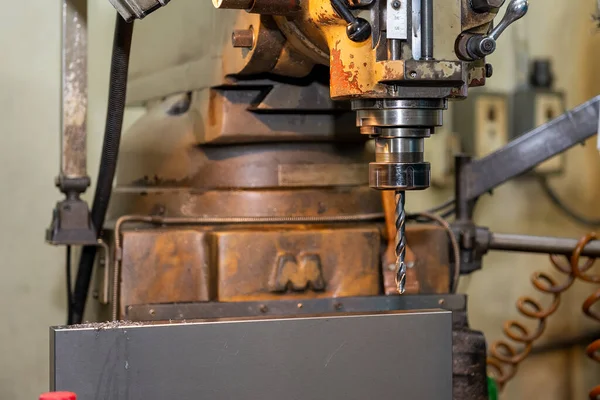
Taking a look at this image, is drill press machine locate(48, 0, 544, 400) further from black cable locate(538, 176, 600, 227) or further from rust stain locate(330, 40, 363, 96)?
black cable locate(538, 176, 600, 227)

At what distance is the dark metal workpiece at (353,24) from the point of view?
2.71 ft

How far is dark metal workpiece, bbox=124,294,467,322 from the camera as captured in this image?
3.34ft

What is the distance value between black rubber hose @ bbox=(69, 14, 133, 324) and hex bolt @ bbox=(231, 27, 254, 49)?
0.14m

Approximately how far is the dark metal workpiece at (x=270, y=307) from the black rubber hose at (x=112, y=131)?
194mm

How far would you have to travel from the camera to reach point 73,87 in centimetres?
118

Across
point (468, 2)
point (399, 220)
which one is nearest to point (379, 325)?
point (399, 220)

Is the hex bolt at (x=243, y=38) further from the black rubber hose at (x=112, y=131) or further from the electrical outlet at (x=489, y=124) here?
the electrical outlet at (x=489, y=124)

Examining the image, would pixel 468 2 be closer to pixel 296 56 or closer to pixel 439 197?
pixel 296 56

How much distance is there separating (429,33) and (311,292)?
38 cm

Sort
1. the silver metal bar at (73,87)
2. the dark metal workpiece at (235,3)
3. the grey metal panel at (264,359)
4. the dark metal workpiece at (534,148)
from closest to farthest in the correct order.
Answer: the grey metal panel at (264,359) < the dark metal workpiece at (235,3) < the silver metal bar at (73,87) < the dark metal workpiece at (534,148)

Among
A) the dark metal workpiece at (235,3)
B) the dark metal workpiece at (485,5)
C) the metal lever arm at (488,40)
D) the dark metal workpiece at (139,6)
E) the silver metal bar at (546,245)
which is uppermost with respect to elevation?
the dark metal workpiece at (139,6)

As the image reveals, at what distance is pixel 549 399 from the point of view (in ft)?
6.51

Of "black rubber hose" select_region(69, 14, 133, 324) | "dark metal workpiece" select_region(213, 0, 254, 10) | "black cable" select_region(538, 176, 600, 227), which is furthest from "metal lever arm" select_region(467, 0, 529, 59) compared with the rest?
"black cable" select_region(538, 176, 600, 227)

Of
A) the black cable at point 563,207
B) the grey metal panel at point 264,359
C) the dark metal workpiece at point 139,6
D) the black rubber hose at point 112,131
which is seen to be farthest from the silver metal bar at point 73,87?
the black cable at point 563,207
